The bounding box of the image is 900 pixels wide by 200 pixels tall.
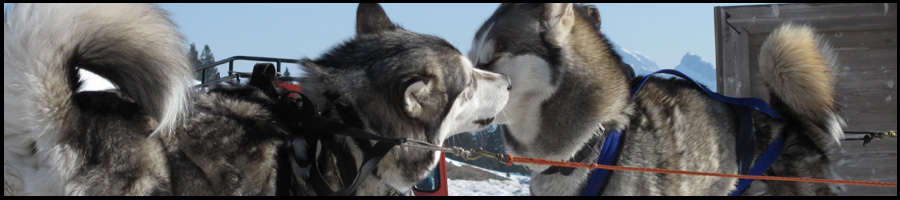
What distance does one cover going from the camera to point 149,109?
2.11 meters

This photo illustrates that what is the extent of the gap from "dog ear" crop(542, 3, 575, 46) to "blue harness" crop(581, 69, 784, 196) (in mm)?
423

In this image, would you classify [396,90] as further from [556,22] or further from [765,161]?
[765,161]

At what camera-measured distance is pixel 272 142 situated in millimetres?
2301

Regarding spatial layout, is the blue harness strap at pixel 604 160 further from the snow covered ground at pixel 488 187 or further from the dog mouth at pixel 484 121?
the snow covered ground at pixel 488 187

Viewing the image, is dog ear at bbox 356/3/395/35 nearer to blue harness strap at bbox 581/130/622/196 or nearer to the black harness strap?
the black harness strap

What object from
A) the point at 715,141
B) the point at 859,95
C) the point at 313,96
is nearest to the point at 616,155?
the point at 715,141

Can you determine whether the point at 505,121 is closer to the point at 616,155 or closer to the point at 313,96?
the point at 616,155

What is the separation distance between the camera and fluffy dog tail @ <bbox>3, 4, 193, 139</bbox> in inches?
76.2

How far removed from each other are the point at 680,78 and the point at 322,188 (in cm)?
206

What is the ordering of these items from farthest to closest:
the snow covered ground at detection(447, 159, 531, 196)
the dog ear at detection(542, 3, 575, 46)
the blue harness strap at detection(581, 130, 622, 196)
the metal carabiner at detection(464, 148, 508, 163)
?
the snow covered ground at detection(447, 159, 531, 196) → the dog ear at detection(542, 3, 575, 46) → the blue harness strap at detection(581, 130, 622, 196) → the metal carabiner at detection(464, 148, 508, 163)

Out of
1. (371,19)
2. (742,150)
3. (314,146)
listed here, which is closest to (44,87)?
(314,146)

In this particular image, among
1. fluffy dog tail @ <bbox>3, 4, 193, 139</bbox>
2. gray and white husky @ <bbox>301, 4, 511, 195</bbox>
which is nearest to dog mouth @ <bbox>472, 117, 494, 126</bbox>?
Answer: gray and white husky @ <bbox>301, 4, 511, 195</bbox>

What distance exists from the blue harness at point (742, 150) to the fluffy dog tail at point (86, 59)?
5.57 feet

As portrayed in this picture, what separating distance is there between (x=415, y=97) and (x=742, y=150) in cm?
161
